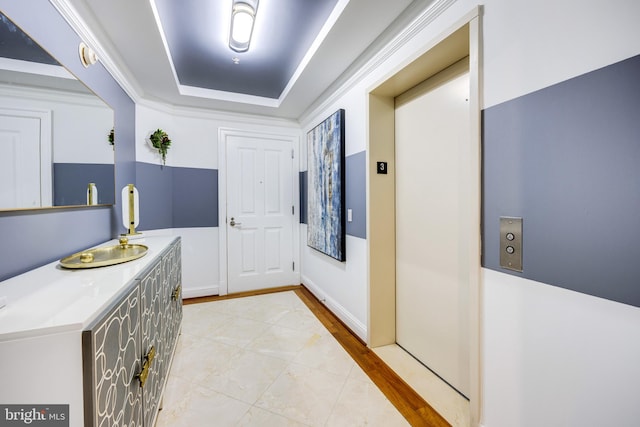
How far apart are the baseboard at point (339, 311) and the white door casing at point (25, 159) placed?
2201 millimetres

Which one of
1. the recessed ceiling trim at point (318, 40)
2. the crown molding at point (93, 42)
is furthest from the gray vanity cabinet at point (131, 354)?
the recessed ceiling trim at point (318, 40)

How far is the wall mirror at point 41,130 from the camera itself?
3.48ft

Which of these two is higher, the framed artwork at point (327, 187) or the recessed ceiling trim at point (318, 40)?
the recessed ceiling trim at point (318, 40)

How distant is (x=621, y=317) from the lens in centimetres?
81

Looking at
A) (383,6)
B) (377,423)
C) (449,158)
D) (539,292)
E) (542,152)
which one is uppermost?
(383,6)

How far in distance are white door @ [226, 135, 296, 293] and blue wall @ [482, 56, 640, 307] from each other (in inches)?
106

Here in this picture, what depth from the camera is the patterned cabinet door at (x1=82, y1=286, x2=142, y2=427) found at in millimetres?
675

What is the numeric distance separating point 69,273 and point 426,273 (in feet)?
6.43

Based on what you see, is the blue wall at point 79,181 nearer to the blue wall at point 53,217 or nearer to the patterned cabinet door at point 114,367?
the blue wall at point 53,217

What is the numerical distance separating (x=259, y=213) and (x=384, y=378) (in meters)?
2.36

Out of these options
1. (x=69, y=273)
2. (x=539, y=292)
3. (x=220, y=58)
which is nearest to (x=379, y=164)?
(x=539, y=292)

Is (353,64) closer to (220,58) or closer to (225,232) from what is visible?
(220,58)

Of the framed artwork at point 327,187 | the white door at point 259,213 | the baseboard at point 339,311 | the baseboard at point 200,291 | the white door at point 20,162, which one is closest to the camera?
the white door at point 20,162

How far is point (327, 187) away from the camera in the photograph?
263cm
